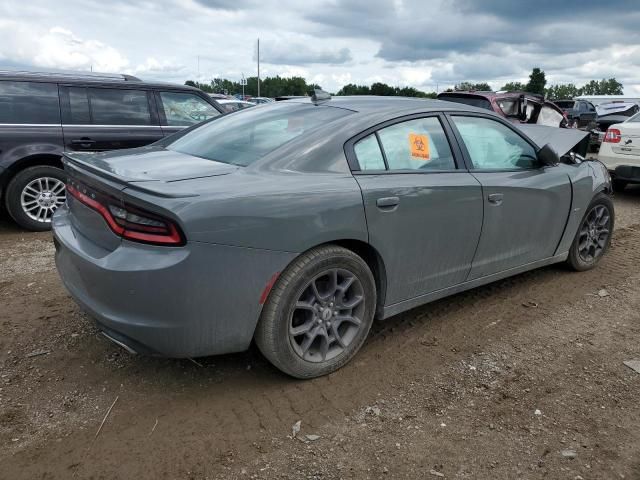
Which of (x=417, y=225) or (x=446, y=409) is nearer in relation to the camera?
(x=446, y=409)

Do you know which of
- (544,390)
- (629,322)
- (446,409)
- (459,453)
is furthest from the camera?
(629,322)

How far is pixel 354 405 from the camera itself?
2639mm

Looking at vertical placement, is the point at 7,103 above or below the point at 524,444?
above

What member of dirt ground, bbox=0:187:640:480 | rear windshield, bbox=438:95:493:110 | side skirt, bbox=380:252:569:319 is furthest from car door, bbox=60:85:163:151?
rear windshield, bbox=438:95:493:110

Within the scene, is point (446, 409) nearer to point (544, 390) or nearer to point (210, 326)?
point (544, 390)

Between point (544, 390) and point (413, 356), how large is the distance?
742mm

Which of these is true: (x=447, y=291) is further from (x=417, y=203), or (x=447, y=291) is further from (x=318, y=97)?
(x=318, y=97)

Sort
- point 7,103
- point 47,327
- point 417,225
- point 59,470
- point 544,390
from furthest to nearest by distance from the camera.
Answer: point 7,103 < point 47,327 < point 417,225 < point 544,390 < point 59,470

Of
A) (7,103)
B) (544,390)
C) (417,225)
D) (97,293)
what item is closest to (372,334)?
(417,225)

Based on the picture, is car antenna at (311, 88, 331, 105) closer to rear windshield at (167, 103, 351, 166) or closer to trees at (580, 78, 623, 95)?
rear windshield at (167, 103, 351, 166)

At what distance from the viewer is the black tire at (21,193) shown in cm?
557

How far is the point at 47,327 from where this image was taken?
3391 mm

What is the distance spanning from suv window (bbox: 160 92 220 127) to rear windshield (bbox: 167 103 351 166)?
11.1ft

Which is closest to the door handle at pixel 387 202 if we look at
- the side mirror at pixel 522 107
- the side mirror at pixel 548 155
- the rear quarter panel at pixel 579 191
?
the side mirror at pixel 548 155
